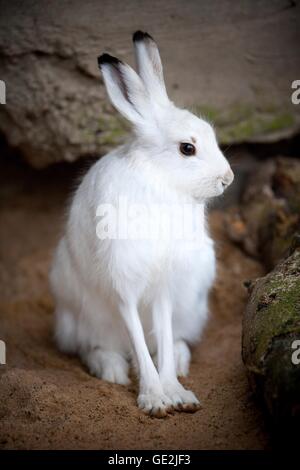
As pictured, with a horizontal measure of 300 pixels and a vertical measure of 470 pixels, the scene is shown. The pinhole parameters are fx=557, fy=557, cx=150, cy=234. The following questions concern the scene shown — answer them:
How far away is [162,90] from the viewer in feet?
11.2

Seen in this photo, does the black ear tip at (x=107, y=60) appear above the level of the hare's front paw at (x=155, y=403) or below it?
above

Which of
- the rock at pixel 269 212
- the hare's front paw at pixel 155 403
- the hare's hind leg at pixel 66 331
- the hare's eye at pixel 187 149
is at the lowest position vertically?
the hare's front paw at pixel 155 403

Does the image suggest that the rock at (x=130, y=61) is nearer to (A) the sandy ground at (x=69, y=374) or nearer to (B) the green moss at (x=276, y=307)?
(A) the sandy ground at (x=69, y=374)

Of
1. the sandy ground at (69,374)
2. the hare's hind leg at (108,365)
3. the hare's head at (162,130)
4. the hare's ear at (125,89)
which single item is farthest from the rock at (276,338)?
the hare's ear at (125,89)

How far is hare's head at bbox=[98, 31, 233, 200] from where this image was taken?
3242 mm

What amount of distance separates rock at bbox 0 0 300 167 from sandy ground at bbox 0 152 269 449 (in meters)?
0.91

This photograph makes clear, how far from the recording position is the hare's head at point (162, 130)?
3242 millimetres

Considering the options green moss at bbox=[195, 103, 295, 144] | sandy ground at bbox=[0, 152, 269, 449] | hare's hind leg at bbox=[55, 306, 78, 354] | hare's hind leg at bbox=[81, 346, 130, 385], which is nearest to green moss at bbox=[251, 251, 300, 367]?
sandy ground at bbox=[0, 152, 269, 449]

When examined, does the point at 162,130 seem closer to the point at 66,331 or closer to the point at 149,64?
the point at 149,64

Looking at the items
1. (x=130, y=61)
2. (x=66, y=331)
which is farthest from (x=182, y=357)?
(x=130, y=61)

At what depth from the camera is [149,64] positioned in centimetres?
333

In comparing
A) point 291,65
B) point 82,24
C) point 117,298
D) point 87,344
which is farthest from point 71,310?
point 291,65

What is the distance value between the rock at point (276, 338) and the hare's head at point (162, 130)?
652 millimetres

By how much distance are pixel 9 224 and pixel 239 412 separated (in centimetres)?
361
